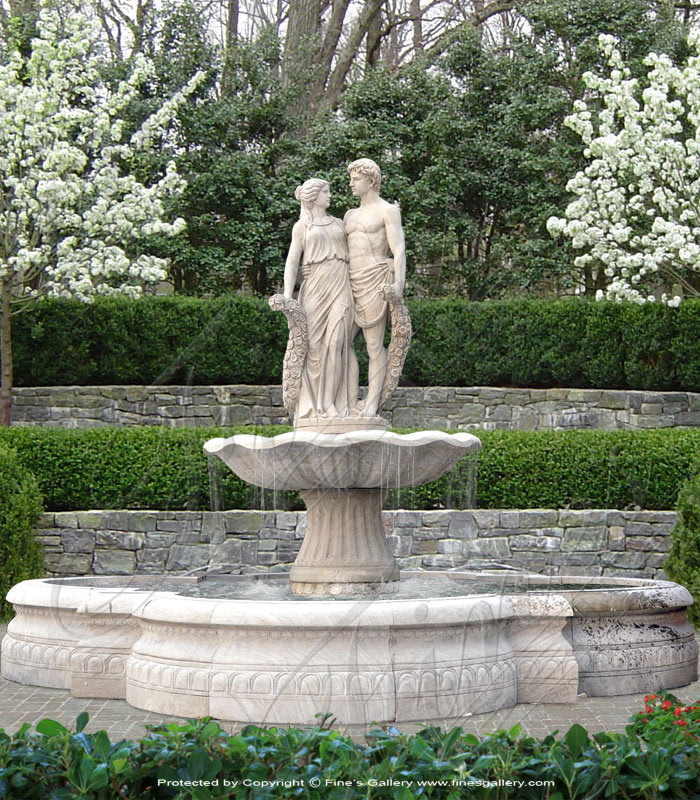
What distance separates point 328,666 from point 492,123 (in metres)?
15.8

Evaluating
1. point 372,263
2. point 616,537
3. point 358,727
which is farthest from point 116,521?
point 358,727

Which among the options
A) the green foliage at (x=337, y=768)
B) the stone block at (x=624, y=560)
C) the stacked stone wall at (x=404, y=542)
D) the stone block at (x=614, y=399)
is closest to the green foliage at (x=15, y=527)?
the stacked stone wall at (x=404, y=542)

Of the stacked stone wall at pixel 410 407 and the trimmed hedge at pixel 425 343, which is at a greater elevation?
the trimmed hedge at pixel 425 343

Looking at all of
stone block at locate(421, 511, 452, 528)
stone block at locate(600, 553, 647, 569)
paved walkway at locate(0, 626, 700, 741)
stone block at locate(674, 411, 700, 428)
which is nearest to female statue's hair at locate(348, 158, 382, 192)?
paved walkway at locate(0, 626, 700, 741)

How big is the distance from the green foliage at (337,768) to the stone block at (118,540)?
7.48 m

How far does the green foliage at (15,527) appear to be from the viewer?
9.51m

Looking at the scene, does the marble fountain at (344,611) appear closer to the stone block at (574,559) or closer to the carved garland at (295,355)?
the carved garland at (295,355)

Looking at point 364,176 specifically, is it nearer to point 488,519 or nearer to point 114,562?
point 488,519

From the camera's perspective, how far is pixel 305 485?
693 centimetres

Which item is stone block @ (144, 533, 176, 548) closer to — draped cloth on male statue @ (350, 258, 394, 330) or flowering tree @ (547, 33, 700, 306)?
draped cloth on male statue @ (350, 258, 394, 330)

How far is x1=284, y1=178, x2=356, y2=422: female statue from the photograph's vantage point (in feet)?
24.5

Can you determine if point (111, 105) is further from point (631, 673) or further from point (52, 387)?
point (631, 673)

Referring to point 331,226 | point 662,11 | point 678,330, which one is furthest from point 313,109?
point 331,226

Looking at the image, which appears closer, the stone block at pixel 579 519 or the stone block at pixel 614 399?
→ the stone block at pixel 579 519
